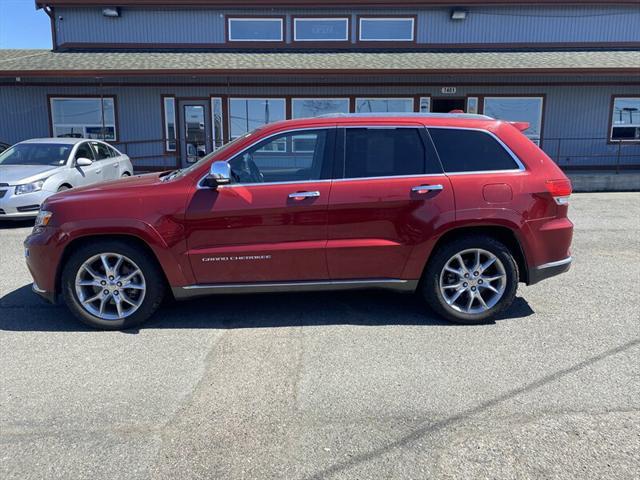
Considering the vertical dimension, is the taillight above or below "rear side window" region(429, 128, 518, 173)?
below

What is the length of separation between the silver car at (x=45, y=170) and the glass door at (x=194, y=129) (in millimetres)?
5482

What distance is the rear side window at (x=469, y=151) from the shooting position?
4512mm

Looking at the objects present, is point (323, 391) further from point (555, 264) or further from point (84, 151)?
point (84, 151)

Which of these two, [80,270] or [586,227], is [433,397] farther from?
[586,227]

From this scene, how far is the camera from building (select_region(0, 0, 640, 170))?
52.3 ft

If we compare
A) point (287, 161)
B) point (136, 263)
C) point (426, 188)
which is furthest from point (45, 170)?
point (426, 188)

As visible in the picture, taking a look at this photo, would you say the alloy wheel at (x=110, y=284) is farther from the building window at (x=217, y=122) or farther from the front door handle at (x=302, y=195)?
the building window at (x=217, y=122)

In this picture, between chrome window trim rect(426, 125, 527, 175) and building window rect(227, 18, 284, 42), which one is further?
building window rect(227, 18, 284, 42)

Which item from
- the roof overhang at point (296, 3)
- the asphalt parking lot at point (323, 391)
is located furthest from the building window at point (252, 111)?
the asphalt parking lot at point (323, 391)

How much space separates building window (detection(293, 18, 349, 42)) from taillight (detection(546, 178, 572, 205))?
1512cm

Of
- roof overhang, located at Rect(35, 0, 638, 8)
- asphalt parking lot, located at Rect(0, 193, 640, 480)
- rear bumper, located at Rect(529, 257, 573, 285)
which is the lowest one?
asphalt parking lot, located at Rect(0, 193, 640, 480)

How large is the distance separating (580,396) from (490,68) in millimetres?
13530

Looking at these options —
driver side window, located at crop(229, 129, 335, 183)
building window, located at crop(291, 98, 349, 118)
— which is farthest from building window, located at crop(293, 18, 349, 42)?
driver side window, located at crop(229, 129, 335, 183)

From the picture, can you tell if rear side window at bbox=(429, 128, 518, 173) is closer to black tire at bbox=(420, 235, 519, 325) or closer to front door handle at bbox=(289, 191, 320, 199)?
black tire at bbox=(420, 235, 519, 325)
